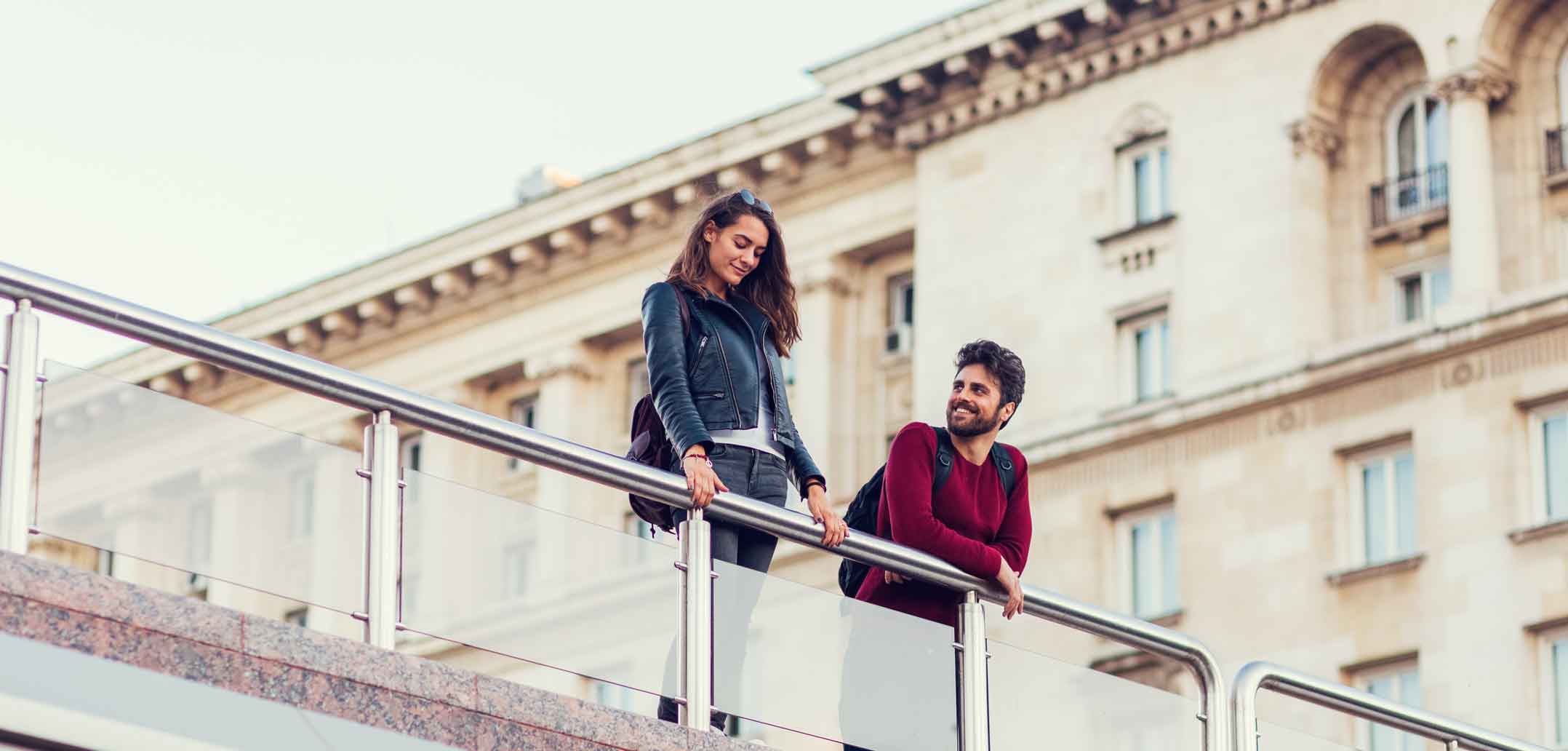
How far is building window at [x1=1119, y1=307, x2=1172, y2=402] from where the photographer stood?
4044 cm

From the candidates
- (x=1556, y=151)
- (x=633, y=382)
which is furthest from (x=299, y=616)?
(x=633, y=382)

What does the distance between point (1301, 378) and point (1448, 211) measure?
246cm

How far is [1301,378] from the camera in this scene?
126 feet

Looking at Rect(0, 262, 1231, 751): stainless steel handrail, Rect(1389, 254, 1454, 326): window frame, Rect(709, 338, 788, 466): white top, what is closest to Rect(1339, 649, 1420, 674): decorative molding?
Rect(1389, 254, 1454, 326): window frame

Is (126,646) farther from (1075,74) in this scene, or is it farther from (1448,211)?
(1075,74)

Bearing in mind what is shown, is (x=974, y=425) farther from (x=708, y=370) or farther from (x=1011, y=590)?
(x=708, y=370)

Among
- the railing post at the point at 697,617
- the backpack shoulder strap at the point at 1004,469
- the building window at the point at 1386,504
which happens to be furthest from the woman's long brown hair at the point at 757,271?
the building window at the point at 1386,504

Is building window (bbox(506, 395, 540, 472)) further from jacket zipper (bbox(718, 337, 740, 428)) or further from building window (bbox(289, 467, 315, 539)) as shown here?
building window (bbox(289, 467, 315, 539))

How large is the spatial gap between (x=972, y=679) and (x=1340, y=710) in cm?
191

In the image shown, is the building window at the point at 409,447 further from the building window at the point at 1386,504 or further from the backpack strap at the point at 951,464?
the building window at the point at 1386,504

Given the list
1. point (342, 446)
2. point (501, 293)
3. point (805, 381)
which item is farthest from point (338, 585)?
point (501, 293)

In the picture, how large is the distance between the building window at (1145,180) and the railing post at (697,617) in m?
30.8

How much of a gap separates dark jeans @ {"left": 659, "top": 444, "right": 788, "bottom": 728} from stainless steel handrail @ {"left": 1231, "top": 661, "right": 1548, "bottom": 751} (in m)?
2.02

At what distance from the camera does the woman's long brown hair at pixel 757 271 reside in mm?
10906
